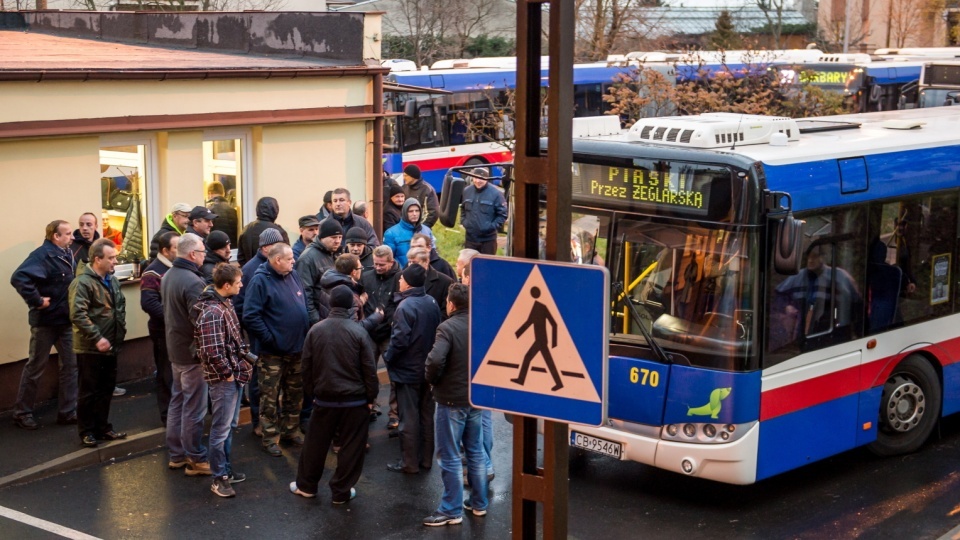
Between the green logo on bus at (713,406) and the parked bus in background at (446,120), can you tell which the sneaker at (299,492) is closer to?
the green logo on bus at (713,406)

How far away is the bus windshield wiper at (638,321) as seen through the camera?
8.51 metres

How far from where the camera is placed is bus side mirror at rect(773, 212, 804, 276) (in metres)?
8.02

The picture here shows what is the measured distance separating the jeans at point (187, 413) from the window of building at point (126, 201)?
3.21 m

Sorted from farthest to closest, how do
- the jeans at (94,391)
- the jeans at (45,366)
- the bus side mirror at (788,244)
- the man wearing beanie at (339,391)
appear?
the jeans at (45,366) → the jeans at (94,391) → the man wearing beanie at (339,391) → the bus side mirror at (788,244)

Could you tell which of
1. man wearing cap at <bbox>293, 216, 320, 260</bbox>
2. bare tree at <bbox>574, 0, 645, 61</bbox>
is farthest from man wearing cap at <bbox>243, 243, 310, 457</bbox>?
bare tree at <bbox>574, 0, 645, 61</bbox>

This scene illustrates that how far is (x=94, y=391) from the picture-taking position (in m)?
9.63

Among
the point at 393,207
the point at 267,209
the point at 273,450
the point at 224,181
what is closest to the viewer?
the point at 273,450

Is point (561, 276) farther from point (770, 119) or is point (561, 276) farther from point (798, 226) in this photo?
point (770, 119)

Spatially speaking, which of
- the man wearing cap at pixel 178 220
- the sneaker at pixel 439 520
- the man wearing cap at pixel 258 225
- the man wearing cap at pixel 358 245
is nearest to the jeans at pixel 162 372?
the man wearing cap at pixel 178 220

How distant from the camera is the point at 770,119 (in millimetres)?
9477

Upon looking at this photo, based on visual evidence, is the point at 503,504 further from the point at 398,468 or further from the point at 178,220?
the point at 178,220

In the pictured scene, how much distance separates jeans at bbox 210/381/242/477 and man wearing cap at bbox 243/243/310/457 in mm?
740

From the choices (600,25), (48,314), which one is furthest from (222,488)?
(600,25)

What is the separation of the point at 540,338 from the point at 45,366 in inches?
267
